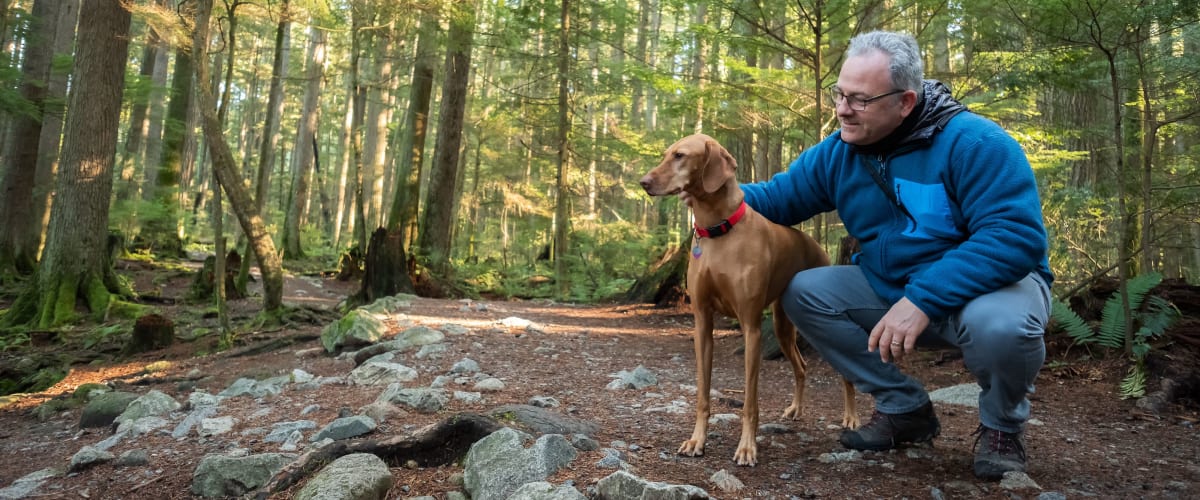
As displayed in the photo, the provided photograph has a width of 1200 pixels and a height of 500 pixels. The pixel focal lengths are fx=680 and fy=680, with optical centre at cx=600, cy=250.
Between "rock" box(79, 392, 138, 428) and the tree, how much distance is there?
Result: 4474 millimetres

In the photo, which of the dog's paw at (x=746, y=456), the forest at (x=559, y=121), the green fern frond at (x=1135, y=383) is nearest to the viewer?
the dog's paw at (x=746, y=456)

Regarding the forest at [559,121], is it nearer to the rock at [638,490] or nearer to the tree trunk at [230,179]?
the tree trunk at [230,179]

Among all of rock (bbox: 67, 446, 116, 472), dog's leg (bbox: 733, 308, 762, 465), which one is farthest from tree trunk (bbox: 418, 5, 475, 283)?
dog's leg (bbox: 733, 308, 762, 465)

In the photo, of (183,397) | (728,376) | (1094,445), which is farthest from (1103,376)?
(183,397)

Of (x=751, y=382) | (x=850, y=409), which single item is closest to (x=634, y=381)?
(x=850, y=409)

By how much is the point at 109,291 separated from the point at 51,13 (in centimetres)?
775

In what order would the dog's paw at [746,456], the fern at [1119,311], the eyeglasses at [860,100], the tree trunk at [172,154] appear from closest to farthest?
the eyeglasses at [860,100] < the dog's paw at [746,456] < the fern at [1119,311] < the tree trunk at [172,154]

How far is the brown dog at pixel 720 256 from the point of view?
114 inches

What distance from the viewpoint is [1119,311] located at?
4766 mm

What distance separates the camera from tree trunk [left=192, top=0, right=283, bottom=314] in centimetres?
683

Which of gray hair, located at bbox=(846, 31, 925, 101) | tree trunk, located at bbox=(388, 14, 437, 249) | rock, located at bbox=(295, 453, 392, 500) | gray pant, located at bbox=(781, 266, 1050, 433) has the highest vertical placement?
tree trunk, located at bbox=(388, 14, 437, 249)

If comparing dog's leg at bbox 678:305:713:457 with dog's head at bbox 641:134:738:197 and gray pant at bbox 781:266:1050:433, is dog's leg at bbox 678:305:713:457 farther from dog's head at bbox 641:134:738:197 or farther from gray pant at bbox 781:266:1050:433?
dog's head at bbox 641:134:738:197

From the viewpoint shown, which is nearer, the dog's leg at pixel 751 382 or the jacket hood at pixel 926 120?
the jacket hood at pixel 926 120

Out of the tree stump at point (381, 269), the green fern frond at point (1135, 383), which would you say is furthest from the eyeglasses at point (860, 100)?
the tree stump at point (381, 269)
